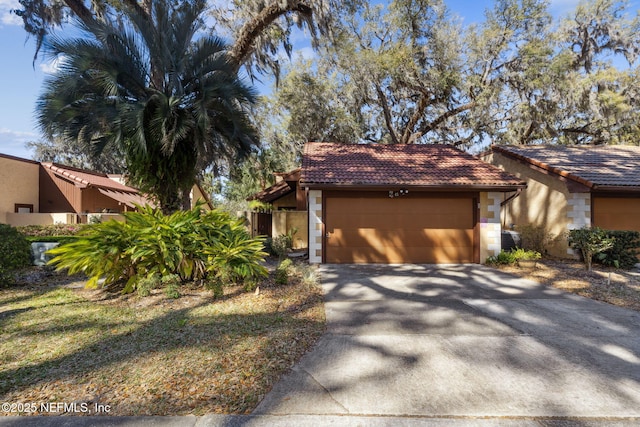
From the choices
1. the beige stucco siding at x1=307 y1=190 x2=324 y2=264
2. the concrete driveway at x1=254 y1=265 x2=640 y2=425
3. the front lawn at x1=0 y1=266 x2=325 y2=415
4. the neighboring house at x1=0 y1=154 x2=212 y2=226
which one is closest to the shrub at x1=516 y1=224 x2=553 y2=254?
the concrete driveway at x1=254 y1=265 x2=640 y2=425

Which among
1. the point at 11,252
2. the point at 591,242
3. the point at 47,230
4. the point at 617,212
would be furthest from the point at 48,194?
the point at 617,212

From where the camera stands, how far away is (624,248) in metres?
9.19

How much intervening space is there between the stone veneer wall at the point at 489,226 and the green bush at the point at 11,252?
12.3 m

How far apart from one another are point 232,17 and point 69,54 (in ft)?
24.6

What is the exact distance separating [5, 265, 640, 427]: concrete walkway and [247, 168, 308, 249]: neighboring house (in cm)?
799

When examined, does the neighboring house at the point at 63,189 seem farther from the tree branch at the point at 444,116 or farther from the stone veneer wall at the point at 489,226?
the tree branch at the point at 444,116

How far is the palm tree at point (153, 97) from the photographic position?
8023 millimetres

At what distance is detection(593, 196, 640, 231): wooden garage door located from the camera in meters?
11.0

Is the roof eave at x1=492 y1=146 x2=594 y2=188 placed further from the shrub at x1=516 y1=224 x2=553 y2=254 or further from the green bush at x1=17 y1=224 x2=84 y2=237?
the green bush at x1=17 y1=224 x2=84 y2=237

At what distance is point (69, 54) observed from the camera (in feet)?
26.3

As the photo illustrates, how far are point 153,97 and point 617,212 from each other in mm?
14811

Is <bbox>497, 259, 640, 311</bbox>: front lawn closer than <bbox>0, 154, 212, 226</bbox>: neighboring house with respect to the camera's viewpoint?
Yes

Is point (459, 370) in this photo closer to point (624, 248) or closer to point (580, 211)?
point (624, 248)

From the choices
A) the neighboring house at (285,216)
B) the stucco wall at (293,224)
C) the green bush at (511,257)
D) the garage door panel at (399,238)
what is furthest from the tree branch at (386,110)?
the green bush at (511,257)
